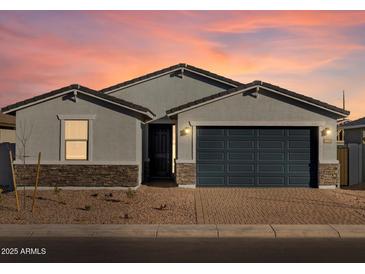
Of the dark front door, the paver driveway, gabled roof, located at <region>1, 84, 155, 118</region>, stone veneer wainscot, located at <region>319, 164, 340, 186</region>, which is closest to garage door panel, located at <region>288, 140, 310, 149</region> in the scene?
stone veneer wainscot, located at <region>319, 164, 340, 186</region>

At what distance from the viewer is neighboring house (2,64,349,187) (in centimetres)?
1822

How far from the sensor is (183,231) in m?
11.1

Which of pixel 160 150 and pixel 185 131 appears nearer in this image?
pixel 185 131

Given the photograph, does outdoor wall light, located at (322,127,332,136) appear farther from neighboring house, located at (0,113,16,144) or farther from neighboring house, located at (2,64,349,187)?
neighboring house, located at (0,113,16,144)

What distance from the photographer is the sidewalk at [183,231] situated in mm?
10969

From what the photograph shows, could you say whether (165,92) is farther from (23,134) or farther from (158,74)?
(23,134)

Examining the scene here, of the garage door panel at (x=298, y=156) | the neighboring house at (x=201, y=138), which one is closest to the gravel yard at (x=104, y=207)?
the neighboring house at (x=201, y=138)

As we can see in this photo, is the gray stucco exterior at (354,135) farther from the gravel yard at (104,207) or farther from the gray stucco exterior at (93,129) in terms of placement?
the gray stucco exterior at (93,129)

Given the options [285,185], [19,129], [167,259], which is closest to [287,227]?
[167,259]

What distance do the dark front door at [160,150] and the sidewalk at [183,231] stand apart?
1069cm

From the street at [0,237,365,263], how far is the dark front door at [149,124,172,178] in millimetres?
11686

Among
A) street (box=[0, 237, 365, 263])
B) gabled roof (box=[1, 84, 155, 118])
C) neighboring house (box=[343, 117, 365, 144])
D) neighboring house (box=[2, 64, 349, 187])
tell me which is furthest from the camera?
neighboring house (box=[343, 117, 365, 144])

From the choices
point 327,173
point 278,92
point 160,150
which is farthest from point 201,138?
point 327,173

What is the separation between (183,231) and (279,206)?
470 centimetres
